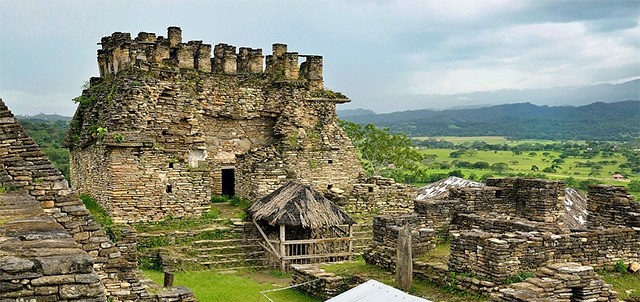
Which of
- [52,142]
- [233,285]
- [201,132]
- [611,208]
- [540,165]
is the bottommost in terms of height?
[540,165]

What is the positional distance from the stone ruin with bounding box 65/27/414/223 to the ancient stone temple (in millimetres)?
34

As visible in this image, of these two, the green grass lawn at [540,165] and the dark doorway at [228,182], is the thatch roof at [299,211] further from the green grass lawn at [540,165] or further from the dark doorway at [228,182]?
the green grass lawn at [540,165]

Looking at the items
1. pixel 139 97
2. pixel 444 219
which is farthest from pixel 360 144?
pixel 444 219

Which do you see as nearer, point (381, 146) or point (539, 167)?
point (381, 146)

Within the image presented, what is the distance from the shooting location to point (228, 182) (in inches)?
911

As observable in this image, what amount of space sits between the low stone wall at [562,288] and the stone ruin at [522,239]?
0.01m

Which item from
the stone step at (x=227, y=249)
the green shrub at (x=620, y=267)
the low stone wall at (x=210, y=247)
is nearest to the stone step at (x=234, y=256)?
the low stone wall at (x=210, y=247)

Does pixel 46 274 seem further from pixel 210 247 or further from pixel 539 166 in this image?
pixel 539 166

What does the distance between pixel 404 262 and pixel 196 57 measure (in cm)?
1218

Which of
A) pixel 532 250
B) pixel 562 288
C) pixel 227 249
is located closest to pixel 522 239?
pixel 532 250

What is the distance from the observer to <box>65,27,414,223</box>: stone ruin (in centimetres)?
1912

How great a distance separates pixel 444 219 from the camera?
15.1 m

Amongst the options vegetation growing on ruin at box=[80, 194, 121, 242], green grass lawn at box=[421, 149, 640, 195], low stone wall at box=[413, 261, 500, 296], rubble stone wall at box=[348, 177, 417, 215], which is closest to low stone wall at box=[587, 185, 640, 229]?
low stone wall at box=[413, 261, 500, 296]

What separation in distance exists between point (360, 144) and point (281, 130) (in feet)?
67.1
